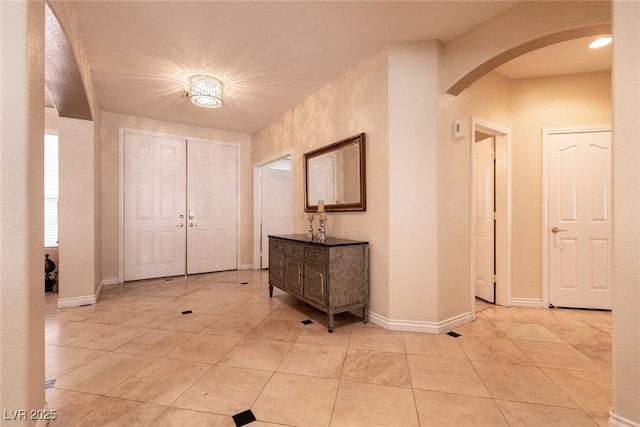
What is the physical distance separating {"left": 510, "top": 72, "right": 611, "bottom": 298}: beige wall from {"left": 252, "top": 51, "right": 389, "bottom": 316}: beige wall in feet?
5.92

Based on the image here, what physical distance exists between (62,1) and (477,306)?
462cm

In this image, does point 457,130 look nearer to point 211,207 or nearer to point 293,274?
point 293,274

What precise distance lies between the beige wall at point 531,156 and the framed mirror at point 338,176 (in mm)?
1914

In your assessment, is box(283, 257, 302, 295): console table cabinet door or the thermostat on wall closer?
the thermostat on wall

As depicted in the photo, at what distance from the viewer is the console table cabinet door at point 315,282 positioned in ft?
8.71

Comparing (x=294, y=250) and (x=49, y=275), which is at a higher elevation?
(x=294, y=250)

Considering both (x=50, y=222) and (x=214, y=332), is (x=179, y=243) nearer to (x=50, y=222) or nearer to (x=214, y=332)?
(x=50, y=222)

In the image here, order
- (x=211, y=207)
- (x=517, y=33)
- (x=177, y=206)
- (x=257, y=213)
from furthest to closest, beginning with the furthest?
(x=257, y=213)
(x=211, y=207)
(x=177, y=206)
(x=517, y=33)

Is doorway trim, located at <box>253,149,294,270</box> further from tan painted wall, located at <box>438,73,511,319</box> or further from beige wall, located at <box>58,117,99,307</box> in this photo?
tan painted wall, located at <box>438,73,511,319</box>

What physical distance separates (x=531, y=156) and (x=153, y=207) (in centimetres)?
545

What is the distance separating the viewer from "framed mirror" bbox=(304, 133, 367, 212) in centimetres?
295

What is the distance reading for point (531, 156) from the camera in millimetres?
3336

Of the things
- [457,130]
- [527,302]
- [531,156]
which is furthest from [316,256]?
[531,156]

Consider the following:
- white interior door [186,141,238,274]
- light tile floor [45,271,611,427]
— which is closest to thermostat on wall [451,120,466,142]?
light tile floor [45,271,611,427]
